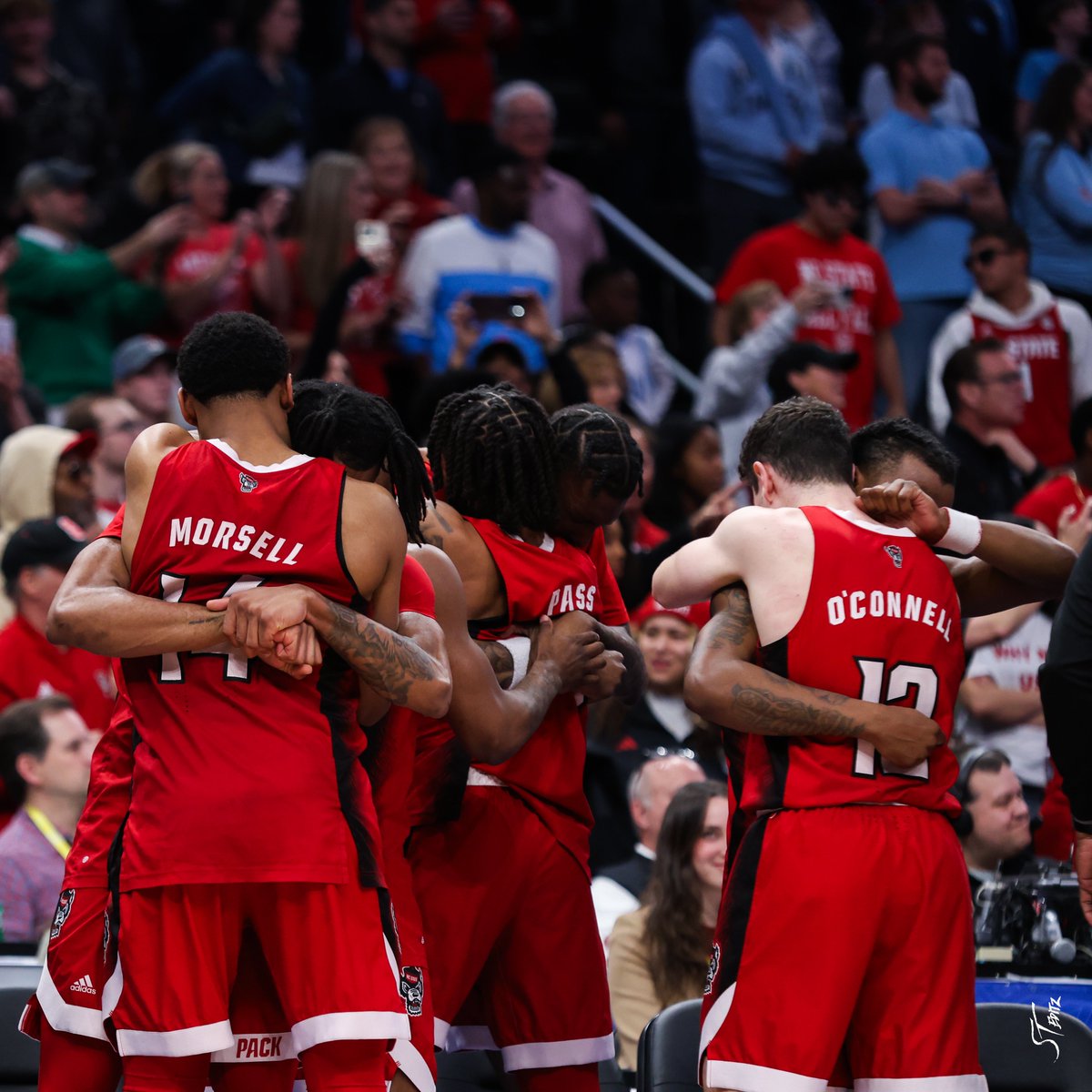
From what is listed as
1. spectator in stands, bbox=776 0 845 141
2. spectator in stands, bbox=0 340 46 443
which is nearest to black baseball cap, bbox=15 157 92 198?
spectator in stands, bbox=0 340 46 443

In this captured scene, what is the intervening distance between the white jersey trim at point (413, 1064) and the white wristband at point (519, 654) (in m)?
0.94

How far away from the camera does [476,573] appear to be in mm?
4633

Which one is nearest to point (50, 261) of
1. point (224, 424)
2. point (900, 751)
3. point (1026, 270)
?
point (1026, 270)

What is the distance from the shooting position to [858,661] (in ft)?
13.8

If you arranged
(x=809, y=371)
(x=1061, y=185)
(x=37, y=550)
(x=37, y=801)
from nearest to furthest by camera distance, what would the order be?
(x=37, y=801) < (x=37, y=550) < (x=809, y=371) < (x=1061, y=185)

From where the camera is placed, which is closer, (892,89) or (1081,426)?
(1081,426)

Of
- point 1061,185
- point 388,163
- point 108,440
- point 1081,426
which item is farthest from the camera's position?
point 1061,185

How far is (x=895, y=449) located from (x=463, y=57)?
27.2 feet

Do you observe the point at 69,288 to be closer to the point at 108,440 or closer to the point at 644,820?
the point at 108,440

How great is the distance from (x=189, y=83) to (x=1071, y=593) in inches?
314

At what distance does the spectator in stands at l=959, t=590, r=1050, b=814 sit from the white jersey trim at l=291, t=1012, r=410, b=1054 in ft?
12.1

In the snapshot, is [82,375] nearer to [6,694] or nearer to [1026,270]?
[6,694]

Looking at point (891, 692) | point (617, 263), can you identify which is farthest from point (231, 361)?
point (617, 263)

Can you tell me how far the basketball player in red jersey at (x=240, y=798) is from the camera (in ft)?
12.3
